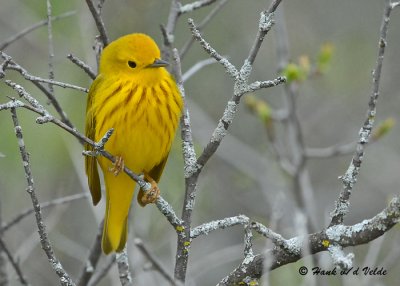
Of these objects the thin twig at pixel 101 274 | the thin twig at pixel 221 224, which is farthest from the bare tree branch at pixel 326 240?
the thin twig at pixel 101 274

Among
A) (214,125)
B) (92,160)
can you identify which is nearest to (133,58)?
(92,160)

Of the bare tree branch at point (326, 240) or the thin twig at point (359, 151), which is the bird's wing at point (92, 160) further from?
the thin twig at point (359, 151)

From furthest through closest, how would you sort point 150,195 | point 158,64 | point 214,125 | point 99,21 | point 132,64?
point 214,125 < point 132,64 < point 158,64 < point 99,21 < point 150,195

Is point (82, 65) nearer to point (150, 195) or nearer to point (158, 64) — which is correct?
point (158, 64)

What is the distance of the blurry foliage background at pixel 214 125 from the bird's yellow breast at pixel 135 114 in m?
1.25

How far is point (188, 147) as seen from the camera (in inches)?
146

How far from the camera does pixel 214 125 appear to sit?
724cm

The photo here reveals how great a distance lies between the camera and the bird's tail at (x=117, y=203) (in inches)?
180

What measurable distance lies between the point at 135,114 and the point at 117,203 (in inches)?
26.3

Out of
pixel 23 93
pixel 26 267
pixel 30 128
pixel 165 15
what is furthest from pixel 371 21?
pixel 23 93

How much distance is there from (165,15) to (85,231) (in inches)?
102

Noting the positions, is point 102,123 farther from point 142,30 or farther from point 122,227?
point 142,30

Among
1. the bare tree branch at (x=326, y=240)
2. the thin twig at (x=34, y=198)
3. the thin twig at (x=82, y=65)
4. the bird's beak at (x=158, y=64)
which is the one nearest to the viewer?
the bare tree branch at (x=326, y=240)

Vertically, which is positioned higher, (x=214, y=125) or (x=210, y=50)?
(x=214, y=125)
